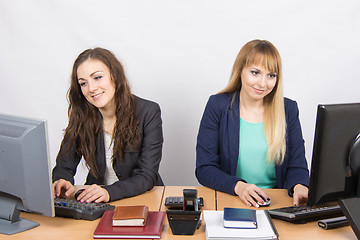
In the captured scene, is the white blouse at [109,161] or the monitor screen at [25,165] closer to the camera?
the monitor screen at [25,165]

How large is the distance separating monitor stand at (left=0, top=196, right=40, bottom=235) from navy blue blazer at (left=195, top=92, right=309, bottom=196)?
91cm

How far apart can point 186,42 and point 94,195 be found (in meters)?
1.66

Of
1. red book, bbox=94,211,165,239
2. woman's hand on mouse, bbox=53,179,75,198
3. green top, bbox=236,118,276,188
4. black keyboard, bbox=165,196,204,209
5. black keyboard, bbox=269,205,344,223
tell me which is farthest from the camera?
green top, bbox=236,118,276,188

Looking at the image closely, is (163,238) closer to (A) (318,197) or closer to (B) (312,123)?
(A) (318,197)

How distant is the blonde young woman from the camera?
225cm

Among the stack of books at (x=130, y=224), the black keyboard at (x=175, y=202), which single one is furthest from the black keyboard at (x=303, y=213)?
the stack of books at (x=130, y=224)

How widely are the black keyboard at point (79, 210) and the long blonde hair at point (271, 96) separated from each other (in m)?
0.98

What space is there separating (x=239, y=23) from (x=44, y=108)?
1.63 metres

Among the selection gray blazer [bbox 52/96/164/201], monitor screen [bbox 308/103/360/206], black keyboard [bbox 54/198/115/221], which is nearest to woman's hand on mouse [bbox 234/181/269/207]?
monitor screen [bbox 308/103/360/206]

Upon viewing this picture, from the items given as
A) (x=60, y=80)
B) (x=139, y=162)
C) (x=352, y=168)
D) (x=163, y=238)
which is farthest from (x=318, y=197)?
(x=60, y=80)

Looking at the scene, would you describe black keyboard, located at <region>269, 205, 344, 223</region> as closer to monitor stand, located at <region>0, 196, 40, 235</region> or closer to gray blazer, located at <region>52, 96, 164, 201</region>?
gray blazer, located at <region>52, 96, 164, 201</region>

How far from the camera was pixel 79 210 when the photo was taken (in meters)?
1.71

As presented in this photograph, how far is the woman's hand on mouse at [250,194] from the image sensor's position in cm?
185

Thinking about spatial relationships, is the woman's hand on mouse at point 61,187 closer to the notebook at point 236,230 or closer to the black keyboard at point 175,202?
the black keyboard at point 175,202
